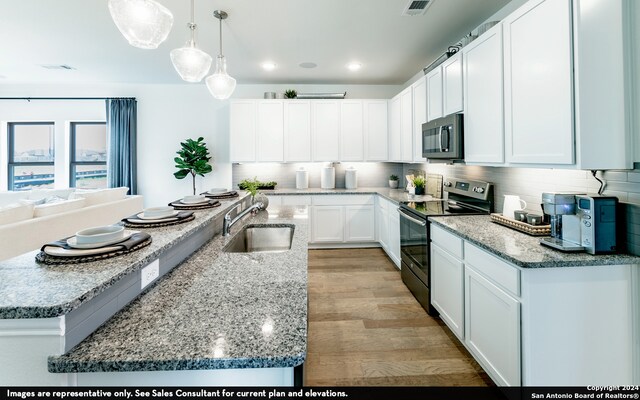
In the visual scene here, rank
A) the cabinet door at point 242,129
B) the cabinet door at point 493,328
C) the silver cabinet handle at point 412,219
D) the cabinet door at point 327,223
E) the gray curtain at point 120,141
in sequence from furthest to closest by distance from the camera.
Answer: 1. the gray curtain at point 120,141
2. the cabinet door at point 242,129
3. the cabinet door at point 327,223
4. the silver cabinet handle at point 412,219
5. the cabinet door at point 493,328

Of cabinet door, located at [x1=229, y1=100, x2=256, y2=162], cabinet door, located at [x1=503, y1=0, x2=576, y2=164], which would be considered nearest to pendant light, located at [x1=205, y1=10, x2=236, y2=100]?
cabinet door, located at [x1=229, y1=100, x2=256, y2=162]

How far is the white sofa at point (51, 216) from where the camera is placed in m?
2.86

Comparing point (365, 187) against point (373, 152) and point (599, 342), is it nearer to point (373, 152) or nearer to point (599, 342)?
point (373, 152)

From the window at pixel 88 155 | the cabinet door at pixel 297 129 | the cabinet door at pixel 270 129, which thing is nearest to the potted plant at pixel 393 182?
the cabinet door at pixel 297 129

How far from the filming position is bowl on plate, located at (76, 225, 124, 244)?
1184mm

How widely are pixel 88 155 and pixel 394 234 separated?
5653 mm

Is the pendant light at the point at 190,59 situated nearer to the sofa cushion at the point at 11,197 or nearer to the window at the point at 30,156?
the sofa cushion at the point at 11,197

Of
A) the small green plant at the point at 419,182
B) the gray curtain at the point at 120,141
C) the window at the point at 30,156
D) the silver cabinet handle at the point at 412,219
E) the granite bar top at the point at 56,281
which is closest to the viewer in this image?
the granite bar top at the point at 56,281

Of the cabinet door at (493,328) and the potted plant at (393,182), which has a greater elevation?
the potted plant at (393,182)

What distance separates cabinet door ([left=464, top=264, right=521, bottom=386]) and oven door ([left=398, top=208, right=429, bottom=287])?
0.67 metres

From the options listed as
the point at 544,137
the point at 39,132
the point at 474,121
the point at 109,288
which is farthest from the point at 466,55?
the point at 39,132

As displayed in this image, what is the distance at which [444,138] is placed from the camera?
298cm

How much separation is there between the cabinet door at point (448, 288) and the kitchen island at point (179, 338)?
1.46 m

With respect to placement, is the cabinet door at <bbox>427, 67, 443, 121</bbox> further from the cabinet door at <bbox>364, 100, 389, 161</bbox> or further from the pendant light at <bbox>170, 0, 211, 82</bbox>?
the pendant light at <bbox>170, 0, 211, 82</bbox>
